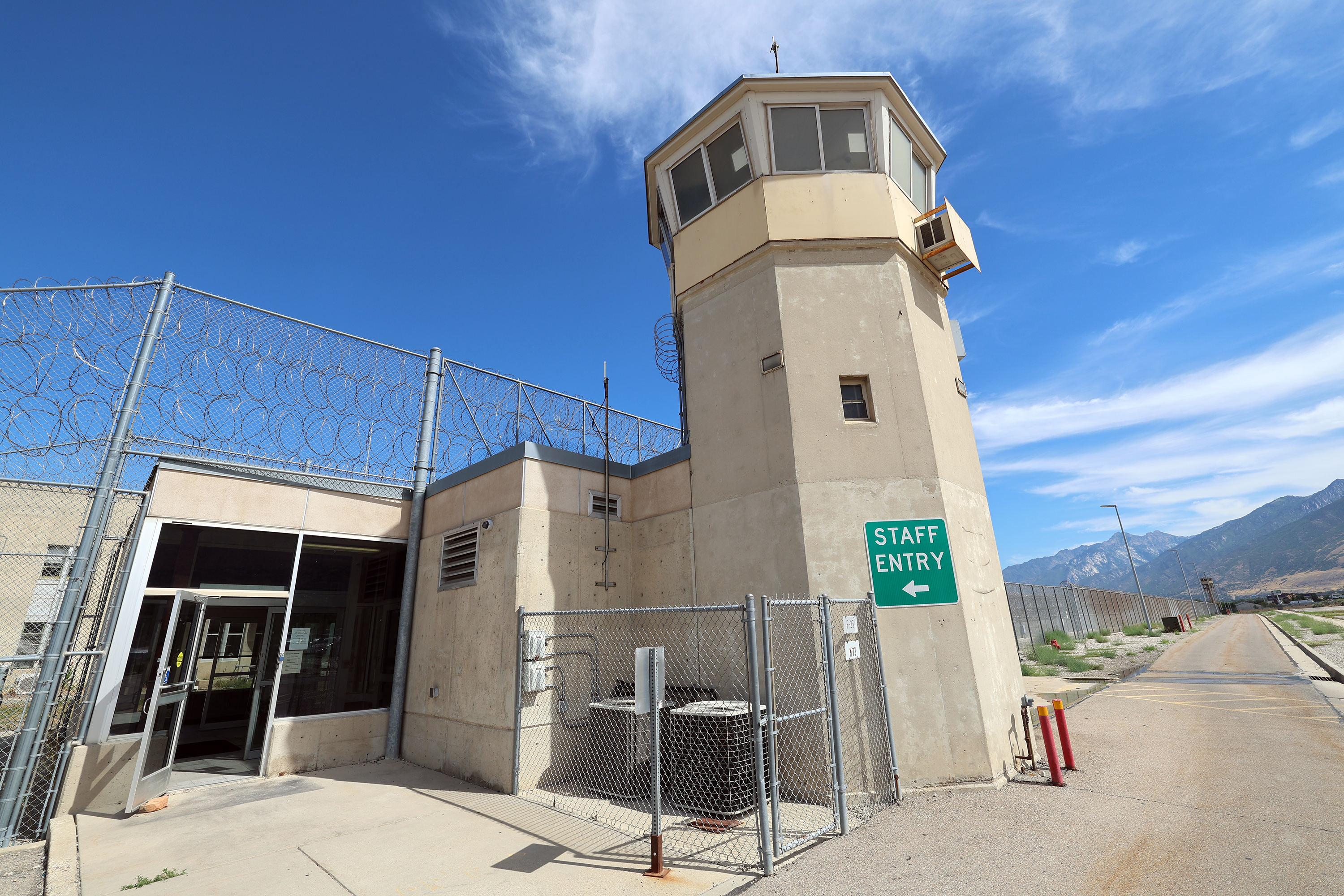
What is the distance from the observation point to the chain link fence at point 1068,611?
70.8 feet

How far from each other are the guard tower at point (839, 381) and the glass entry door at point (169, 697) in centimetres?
675

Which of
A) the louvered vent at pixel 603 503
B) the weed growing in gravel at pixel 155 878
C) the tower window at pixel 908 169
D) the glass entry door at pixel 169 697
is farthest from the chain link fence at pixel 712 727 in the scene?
the tower window at pixel 908 169

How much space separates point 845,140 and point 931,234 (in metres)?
1.96

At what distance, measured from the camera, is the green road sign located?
23.1 feet

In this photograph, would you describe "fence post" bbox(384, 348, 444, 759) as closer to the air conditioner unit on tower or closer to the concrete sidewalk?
the concrete sidewalk

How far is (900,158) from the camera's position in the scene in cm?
927

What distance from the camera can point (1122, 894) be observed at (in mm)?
4145

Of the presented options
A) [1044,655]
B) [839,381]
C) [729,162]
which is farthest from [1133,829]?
[1044,655]

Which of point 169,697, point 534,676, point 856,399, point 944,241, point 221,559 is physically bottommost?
point 169,697

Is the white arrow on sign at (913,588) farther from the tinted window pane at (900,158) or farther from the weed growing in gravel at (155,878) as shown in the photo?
the weed growing in gravel at (155,878)

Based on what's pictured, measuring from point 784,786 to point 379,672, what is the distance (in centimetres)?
678

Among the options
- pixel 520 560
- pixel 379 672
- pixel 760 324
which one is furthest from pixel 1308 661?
pixel 379 672

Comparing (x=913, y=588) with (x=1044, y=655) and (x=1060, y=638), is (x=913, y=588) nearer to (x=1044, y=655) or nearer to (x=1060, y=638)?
(x=1044, y=655)

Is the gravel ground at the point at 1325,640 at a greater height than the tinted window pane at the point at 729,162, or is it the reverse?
the tinted window pane at the point at 729,162
